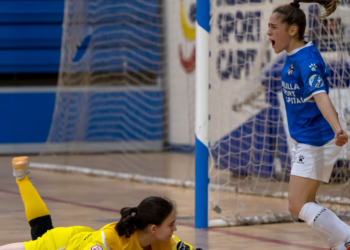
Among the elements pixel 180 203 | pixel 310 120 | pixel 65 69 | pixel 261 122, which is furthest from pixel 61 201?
pixel 65 69

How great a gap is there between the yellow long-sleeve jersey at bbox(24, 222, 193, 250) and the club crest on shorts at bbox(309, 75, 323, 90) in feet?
2.74

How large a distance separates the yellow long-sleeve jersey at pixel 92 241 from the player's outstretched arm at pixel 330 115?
2.38 feet

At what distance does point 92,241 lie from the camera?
1972 mm

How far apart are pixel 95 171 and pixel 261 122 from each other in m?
2.23

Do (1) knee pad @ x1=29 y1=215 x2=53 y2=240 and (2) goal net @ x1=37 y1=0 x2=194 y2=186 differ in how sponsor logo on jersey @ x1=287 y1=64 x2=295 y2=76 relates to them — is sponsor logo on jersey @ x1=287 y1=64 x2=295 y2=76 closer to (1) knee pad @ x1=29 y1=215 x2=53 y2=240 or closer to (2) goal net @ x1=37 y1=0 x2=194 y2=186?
(1) knee pad @ x1=29 y1=215 x2=53 y2=240

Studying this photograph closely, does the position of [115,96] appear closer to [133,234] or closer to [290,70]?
[290,70]

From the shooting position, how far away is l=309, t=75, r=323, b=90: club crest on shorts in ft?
7.04

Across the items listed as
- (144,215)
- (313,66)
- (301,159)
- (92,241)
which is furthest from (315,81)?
(92,241)

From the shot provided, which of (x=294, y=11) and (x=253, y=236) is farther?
(x=253, y=236)

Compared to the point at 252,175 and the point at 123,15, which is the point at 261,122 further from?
the point at 123,15

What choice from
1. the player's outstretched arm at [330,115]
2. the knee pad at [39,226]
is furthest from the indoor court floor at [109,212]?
the player's outstretched arm at [330,115]

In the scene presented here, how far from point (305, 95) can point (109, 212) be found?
2.07 m

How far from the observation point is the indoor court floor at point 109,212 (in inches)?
114

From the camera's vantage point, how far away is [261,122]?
496 cm
